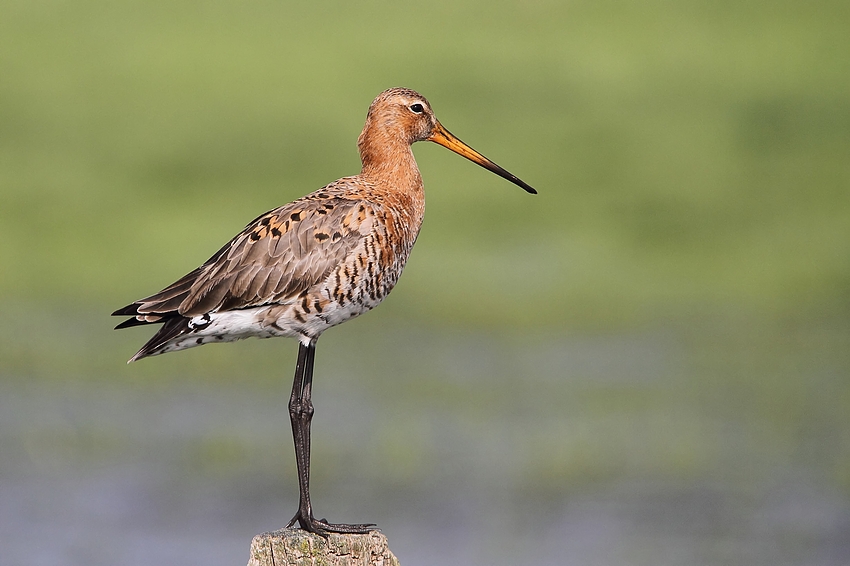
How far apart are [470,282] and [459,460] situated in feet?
10.2

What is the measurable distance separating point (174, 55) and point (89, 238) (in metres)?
3.23

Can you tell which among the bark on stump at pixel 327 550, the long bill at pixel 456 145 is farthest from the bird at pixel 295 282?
the long bill at pixel 456 145

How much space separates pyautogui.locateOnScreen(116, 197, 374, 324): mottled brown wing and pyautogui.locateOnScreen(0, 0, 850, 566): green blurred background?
297 cm

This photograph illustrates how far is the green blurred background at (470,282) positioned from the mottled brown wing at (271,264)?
2.97 metres

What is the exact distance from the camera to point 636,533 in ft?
29.0

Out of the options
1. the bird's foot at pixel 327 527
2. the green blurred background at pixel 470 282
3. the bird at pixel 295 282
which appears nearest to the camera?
the bird's foot at pixel 327 527

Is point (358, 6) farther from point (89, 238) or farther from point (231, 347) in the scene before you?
point (231, 347)

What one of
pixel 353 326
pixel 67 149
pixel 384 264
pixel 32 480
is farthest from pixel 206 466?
pixel 67 149

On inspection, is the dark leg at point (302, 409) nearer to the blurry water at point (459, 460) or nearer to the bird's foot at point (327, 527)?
the bird's foot at point (327, 527)

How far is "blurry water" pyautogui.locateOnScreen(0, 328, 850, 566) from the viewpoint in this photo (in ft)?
28.5

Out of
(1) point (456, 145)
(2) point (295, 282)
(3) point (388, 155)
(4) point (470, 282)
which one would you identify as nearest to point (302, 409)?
(2) point (295, 282)

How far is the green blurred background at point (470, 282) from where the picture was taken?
9.09m

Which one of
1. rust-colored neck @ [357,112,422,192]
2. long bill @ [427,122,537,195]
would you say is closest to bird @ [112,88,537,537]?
rust-colored neck @ [357,112,422,192]

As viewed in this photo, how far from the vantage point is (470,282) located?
12.4 meters
